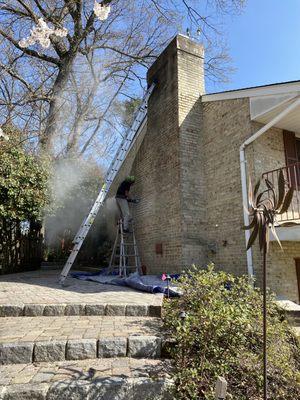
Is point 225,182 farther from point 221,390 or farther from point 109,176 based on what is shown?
point 221,390

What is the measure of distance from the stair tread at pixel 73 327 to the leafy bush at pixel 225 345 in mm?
367

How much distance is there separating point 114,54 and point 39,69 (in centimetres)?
473

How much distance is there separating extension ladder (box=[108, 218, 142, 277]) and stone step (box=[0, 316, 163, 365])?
167 inches

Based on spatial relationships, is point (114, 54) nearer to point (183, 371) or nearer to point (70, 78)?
point (70, 78)

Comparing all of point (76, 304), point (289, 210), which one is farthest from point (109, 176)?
point (289, 210)

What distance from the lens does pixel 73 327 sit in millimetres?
3986

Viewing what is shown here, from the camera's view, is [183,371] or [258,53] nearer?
[183,371]

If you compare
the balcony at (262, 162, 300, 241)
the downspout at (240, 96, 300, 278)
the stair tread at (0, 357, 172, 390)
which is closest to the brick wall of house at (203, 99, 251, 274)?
the downspout at (240, 96, 300, 278)

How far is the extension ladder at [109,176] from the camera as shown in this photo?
7.15m

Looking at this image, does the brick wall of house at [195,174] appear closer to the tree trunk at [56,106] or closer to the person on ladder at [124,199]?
the person on ladder at [124,199]

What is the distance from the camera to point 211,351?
3.44 metres

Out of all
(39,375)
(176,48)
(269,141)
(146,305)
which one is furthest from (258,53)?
(39,375)

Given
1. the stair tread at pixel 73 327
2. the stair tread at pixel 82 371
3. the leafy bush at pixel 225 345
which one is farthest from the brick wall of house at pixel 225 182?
the stair tread at pixel 82 371

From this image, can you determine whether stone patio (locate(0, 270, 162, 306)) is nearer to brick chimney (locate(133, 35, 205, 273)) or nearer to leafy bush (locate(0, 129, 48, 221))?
brick chimney (locate(133, 35, 205, 273))
